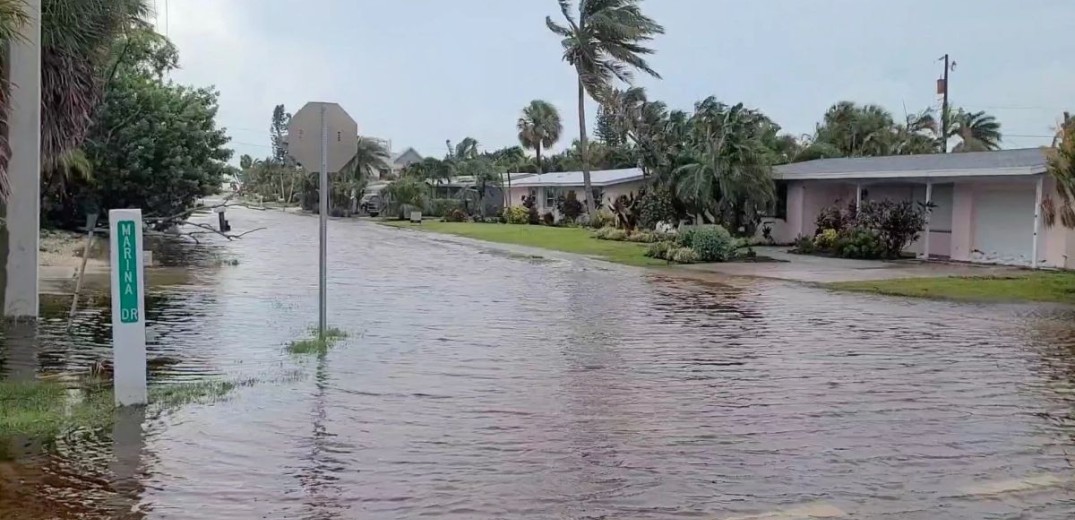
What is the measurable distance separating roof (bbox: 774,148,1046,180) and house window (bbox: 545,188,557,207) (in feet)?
68.0

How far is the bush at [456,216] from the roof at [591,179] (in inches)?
145

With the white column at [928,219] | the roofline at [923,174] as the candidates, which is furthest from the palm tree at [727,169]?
the white column at [928,219]

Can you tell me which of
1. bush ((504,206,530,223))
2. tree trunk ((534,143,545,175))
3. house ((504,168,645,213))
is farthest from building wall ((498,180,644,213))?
tree trunk ((534,143,545,175))

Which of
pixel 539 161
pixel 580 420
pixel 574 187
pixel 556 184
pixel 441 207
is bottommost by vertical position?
pixel 580 420

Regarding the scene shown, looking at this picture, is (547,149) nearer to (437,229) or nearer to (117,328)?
(437,229)

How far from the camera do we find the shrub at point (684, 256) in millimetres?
28625

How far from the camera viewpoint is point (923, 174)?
2842 centimetres

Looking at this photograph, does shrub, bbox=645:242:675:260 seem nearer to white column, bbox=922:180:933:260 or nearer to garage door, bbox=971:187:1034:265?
white column, bbox=922:180:933:260

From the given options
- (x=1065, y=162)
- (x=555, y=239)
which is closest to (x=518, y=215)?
(x=555, y=239)

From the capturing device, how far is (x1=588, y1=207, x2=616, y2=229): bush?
44281 millimetres

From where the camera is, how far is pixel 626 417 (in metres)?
8.95

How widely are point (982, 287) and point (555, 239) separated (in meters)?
20.5

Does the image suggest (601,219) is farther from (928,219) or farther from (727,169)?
(928,219)

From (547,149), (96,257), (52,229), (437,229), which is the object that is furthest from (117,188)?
(547,149)
